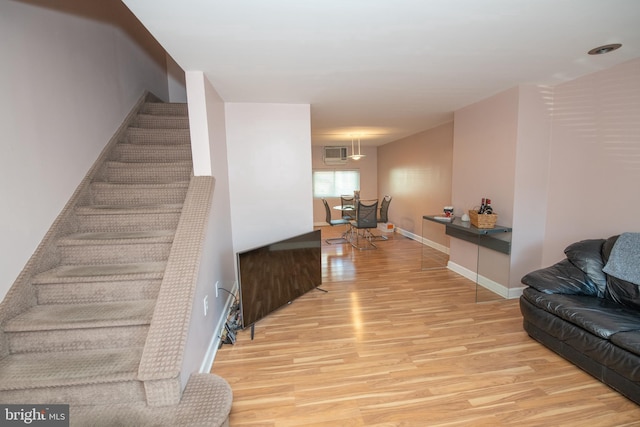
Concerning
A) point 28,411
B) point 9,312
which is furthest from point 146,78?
point 28,411

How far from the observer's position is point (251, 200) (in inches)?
136

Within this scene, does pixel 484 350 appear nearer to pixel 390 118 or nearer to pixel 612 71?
pixel 612 71

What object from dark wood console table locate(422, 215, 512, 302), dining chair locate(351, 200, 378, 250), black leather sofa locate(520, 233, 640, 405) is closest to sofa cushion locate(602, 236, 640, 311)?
black leather sofa locate(520, 233, 640, 405)

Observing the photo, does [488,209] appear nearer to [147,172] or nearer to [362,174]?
[147,172]

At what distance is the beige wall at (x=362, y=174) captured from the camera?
811cm

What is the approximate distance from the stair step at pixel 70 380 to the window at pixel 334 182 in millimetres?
6755

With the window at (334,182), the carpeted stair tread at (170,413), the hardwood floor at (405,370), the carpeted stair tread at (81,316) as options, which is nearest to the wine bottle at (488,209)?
the hardwood floor at (405,370)

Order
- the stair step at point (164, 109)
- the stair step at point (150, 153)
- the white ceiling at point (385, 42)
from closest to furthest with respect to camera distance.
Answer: the white ceiling at point (385, 42) < the stair step at point (150, 153) < the stair step at point (164, 109)

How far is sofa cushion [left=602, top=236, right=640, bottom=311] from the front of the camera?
6.89 feet

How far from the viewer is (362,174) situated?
27.3 ft

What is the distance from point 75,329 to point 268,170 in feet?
7.60

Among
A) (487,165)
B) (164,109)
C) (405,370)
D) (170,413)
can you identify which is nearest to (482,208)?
(487,165)

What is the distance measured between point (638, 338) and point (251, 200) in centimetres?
343

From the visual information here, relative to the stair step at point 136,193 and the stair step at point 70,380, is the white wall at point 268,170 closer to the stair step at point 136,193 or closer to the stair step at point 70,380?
the stair step at point 136,193
